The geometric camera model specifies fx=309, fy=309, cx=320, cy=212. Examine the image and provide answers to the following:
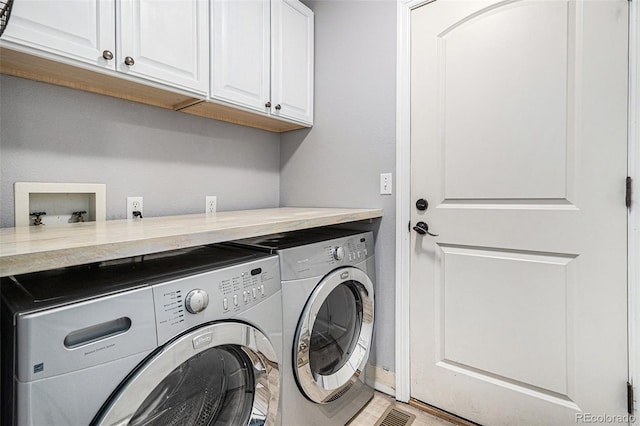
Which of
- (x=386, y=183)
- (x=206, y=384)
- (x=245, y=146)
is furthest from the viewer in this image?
(x=245, y=146)

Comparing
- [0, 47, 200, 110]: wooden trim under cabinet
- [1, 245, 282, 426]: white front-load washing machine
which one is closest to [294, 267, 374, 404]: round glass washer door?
[1, 245, 282, 426]: white front-load washing machine

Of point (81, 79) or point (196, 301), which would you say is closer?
point (196, 301)

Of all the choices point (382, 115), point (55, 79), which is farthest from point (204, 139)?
point (382, 115)

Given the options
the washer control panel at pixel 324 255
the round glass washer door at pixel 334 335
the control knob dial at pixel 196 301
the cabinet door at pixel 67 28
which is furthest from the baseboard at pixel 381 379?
the cabinet door at pixel 67 28

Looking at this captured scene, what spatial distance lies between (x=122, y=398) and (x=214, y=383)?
37cm

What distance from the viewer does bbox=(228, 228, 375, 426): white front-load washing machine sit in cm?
118

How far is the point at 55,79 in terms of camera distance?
1.21 m

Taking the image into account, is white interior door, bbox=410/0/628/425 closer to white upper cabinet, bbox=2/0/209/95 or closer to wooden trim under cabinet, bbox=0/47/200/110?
white upper cabinet, bbox=2/0/209/95

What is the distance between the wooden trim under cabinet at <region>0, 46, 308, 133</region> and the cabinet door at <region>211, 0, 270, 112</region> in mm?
84

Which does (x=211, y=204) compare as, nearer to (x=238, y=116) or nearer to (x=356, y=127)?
(x=238, y=116)

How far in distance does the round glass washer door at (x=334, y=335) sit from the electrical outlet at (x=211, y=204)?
85 centimetres

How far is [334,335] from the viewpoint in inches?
59.7

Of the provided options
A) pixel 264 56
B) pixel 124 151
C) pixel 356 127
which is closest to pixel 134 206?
pixel 124 151

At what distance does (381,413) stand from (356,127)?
5.14ft
